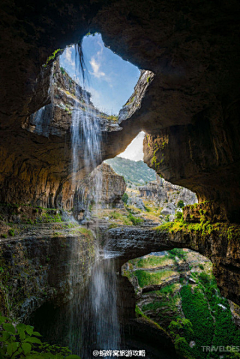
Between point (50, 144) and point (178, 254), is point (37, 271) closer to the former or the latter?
point (50, 144)

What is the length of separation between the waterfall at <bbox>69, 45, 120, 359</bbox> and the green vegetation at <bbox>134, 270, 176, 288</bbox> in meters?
5.10

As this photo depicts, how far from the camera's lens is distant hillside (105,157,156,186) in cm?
7800

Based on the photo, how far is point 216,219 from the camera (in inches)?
314

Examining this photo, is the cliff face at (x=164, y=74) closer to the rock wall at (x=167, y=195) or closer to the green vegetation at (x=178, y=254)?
the green vegetation at (x=178, y=254)

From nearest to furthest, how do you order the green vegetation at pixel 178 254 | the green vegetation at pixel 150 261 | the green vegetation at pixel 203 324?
the green vegetation at pixel 203 324
the green vegetation at pixel 150 261
the green vegetation at pixel 178 254

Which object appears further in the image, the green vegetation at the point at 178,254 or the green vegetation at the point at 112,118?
the green vegetation at the point at 178,254

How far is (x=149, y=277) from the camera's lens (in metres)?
18.1

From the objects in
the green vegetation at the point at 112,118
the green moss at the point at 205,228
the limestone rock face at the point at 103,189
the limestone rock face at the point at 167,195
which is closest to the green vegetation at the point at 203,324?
the green moss at the point at 205,228

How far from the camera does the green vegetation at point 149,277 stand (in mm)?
17266

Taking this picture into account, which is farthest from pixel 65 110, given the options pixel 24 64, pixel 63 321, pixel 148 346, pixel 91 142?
pixel 148 346

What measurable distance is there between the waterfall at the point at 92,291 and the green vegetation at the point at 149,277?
5.10 m

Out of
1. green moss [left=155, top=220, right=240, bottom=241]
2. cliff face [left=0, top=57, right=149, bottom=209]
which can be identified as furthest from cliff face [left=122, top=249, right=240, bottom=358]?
cliff face [left=0, top=57, right=149, bottom=209]

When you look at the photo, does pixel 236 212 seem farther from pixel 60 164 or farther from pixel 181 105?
pixel 60 164

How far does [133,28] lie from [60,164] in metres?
9.46
